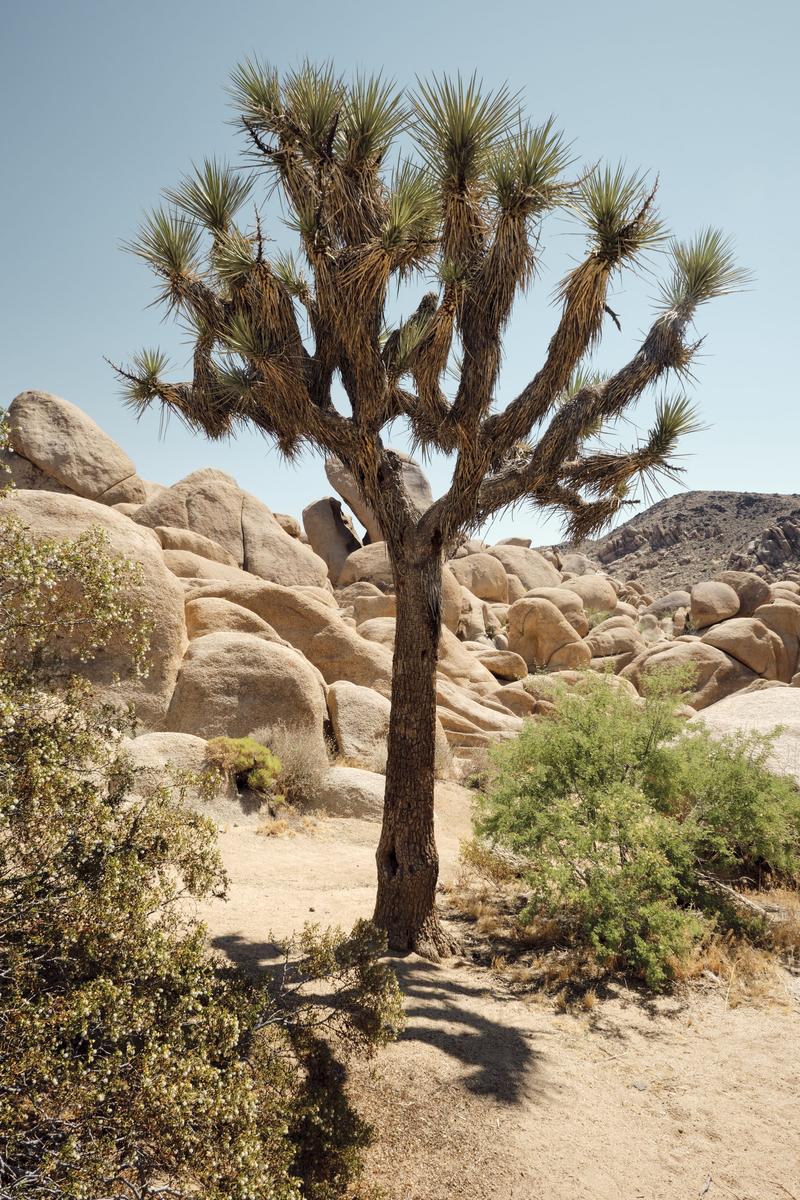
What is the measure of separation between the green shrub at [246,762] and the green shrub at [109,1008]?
6.70 metres

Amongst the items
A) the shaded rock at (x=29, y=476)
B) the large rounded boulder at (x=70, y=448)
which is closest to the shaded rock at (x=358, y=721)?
the shaded rock at (x=29, y=476)

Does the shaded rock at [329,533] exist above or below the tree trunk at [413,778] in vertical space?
above

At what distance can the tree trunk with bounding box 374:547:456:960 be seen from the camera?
6.50 metres

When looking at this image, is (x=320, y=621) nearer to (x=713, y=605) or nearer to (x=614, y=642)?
(x=614, y=642)

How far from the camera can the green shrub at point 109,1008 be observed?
258cm

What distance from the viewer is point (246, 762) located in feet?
34.9

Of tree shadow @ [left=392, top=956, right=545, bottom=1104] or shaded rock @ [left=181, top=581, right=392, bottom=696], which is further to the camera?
shaded rock @ [left=181, top=581, right=392, bottom=696]

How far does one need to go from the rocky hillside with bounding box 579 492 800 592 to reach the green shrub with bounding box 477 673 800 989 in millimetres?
46616

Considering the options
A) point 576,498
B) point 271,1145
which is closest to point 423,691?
point 576,498

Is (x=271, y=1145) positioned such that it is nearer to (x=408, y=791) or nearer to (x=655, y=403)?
(x=408, y=791)

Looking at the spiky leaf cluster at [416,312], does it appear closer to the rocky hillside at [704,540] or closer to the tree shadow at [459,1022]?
the tree shadow at [459,1022]

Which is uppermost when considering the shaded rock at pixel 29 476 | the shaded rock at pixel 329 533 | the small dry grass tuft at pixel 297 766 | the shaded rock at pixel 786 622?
the shaded rock at pixel 329 533

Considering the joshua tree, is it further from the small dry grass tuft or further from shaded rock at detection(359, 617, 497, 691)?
shaded rock at detection(359, 617, 497, 691)

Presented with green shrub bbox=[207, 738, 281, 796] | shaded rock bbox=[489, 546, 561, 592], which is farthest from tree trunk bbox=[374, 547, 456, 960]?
shaded rock bbox=[489, 546, 561, 592]
